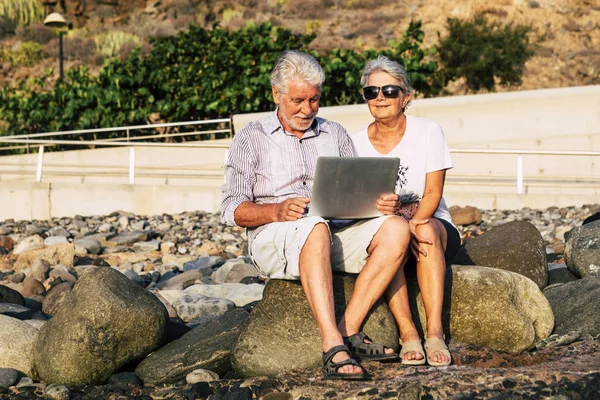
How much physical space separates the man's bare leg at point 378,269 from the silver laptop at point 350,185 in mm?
148

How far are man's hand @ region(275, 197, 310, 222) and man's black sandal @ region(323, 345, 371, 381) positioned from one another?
66cm

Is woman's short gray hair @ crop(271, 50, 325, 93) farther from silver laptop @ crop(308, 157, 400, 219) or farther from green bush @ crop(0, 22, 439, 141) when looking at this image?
green bush @ crop(0, 22, 439, 141)

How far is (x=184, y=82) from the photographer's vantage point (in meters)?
20.7

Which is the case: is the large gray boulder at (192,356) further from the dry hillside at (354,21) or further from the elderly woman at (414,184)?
the dry hillside at (354,21)

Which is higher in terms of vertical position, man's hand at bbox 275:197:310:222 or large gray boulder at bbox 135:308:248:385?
man's hand at bbox 275:197:310:222

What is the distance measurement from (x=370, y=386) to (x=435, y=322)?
0.61m

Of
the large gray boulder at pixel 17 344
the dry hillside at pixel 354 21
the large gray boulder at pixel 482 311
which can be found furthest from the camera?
the dry hillside at pixel 354 21

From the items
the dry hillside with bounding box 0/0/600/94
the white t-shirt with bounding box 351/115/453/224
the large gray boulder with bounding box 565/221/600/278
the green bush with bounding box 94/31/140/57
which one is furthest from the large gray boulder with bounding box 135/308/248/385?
the green bush with bounding box 94/31/140/57

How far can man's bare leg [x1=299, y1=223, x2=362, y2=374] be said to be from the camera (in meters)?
4.52

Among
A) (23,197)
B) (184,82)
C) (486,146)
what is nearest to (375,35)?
(184,82)

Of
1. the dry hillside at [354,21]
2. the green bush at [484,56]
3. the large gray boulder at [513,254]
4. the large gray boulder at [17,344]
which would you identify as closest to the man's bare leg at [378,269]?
the large gray boulder at [17,344]

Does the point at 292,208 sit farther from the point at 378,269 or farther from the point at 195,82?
the point at 195,82

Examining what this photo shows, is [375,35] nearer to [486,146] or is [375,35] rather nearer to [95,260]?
[486,146]

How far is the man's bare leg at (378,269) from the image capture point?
464 cm
